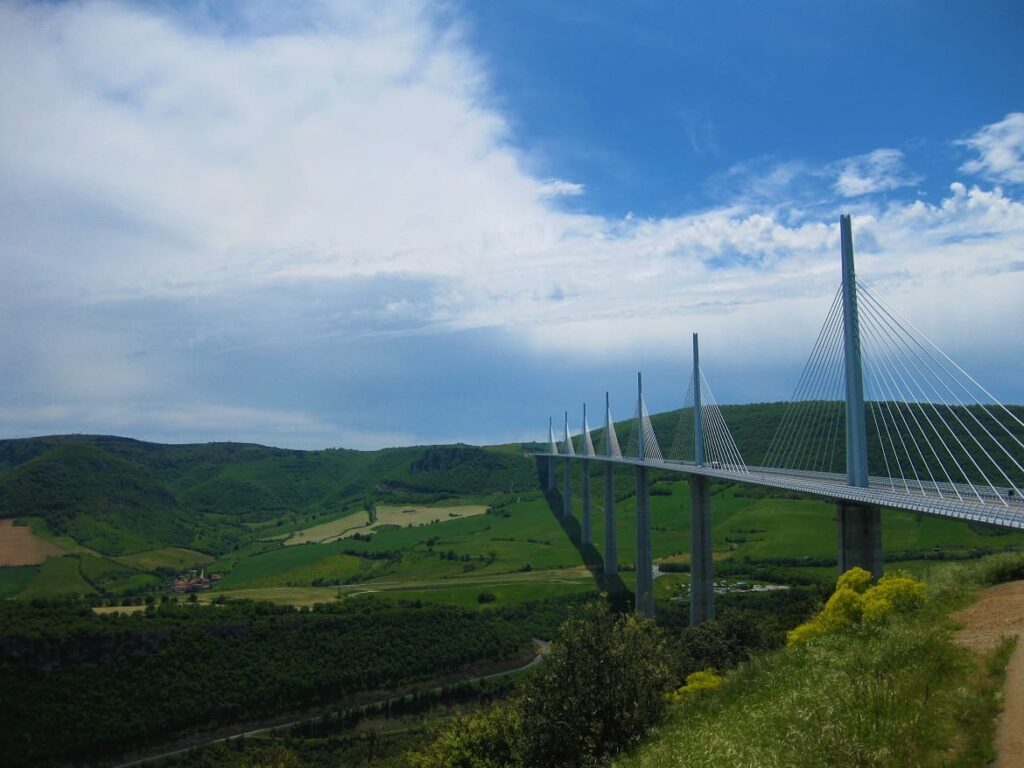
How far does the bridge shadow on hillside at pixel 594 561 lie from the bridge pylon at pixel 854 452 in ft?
99.0

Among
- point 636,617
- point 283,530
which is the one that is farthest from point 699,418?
point 283,530

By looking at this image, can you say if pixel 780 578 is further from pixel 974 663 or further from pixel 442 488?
pixel 442 488

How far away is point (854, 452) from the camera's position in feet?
81.9

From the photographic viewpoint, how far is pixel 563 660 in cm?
1792

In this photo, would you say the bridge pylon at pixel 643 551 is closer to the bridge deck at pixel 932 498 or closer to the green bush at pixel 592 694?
the bridge deck at pixel 932 498

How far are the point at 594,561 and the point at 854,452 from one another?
6032 cm

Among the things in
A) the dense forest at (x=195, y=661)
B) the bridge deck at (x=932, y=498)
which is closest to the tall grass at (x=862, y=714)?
the bridge deck at (x=932, y=498)

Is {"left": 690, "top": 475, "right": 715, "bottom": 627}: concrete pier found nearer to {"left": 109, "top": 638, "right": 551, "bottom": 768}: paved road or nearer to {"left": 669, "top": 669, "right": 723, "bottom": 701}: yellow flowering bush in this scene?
{"left": 109, "top": 638, "right": 551, "bottom": 768}: paved road

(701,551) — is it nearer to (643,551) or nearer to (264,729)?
(643,551)

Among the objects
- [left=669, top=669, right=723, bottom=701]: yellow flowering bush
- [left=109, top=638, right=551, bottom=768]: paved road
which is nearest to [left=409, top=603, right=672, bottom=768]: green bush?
[left=669, top=669, right=723, bottom=701]: yellow flowering bush

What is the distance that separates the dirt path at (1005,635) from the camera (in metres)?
8.90

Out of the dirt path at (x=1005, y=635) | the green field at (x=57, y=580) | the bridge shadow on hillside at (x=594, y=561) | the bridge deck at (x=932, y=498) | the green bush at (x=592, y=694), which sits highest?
the bridge deck at (x=932, y=498)

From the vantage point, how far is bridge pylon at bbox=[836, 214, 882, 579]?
2478cm

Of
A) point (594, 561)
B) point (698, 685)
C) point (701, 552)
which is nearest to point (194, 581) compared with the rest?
point (594, 561)
